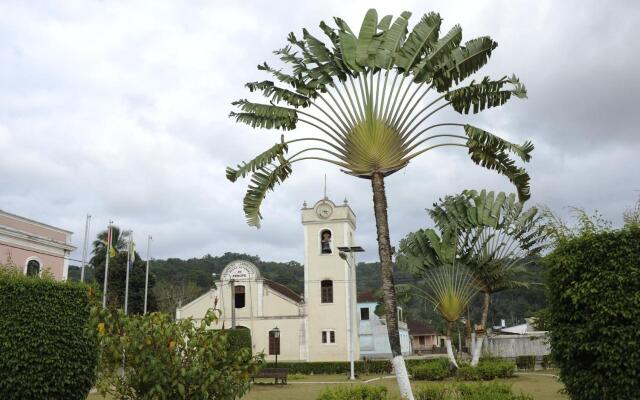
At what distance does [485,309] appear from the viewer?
2628 cm

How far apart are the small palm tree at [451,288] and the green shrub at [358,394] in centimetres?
1359

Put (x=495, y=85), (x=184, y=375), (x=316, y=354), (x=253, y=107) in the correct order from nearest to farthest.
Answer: (x=184, y=375) < (x=495, y=85) < (x=253, y=107) < (x=316, y=354)

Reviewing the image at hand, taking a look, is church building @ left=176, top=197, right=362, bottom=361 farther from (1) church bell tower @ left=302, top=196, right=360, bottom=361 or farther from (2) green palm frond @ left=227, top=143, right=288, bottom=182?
(2) green palm frond @ left=227, top=143, right=288, bottom=182

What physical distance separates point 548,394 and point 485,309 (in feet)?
30.0

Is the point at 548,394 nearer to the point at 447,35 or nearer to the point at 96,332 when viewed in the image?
the point at 447,35

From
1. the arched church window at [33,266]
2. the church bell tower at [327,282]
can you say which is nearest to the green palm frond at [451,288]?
the church bell tower at [327,282]

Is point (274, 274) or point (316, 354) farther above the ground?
point (274, 274)

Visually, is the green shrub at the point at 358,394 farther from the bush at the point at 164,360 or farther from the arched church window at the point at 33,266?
the arched church window at the point at 33,266

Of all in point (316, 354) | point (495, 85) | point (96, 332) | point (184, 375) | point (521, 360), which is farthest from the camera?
point (316, 354)

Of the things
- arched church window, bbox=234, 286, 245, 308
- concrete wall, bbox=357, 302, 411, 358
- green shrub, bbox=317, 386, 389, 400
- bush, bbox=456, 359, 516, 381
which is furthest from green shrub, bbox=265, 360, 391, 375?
green shrub, bbox=317, 386, 389, 400

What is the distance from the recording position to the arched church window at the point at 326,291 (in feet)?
124

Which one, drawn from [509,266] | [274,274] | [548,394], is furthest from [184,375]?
[274,274]

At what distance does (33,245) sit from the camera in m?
26.1

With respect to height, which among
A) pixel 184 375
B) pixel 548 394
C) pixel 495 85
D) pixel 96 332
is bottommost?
pixel 548 394
